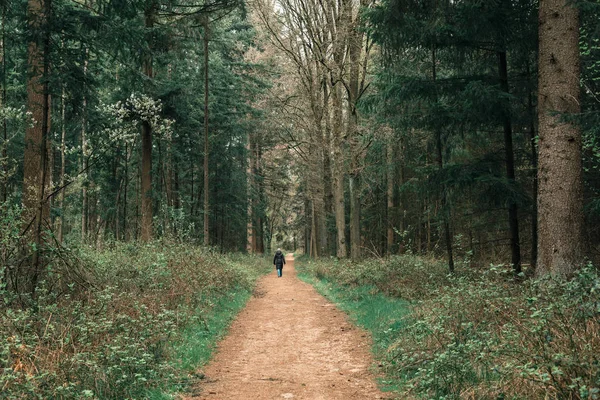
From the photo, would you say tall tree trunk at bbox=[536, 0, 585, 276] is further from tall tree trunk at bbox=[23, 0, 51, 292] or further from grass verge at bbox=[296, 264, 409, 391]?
tall tree trunk at bbox=[23, 0, 51, 292]

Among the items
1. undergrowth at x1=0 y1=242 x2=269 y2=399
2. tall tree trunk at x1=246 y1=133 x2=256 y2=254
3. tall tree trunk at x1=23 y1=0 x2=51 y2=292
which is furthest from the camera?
tall tree trunk at x1=246 y1=133 x2=256 y2=254

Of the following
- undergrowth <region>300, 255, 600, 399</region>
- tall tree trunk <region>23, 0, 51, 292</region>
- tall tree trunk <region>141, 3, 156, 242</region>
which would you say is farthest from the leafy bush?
tall tree trunk <region>141, 3, 156, 242</region>

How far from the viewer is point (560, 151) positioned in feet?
21.0

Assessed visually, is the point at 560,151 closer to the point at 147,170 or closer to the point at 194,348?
the point at 194,348

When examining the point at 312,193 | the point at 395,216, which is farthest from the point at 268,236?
the point at 395,216

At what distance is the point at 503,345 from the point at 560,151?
374 cm

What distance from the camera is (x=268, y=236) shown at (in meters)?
50.4

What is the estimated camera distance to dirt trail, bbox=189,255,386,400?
513 cm

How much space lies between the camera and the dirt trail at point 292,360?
16.8 ft

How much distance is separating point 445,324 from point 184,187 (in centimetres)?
2654

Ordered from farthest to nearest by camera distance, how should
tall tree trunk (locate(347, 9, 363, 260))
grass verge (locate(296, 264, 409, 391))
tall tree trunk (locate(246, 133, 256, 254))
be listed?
1. tall tree trunk (locate(246, 133, 256, 254))
2. tall tree trunk (locate(347, 9, 363, 260))
3. grass verge (locate(296, 264, 409, 391))

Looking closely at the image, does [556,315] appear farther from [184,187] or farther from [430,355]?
[184,187]

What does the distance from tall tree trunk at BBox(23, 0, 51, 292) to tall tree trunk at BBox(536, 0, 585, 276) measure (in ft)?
26.5

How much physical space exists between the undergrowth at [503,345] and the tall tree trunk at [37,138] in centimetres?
584
